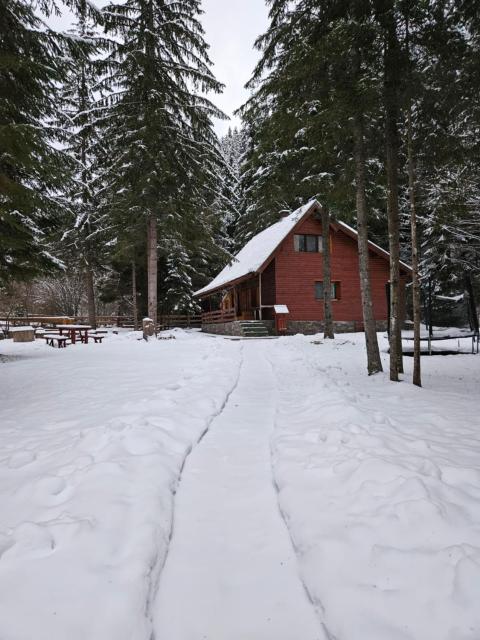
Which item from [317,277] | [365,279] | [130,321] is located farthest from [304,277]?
[130,321]

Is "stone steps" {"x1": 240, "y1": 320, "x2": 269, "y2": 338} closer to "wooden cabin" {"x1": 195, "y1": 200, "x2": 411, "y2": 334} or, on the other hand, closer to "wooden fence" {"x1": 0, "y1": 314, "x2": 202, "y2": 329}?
"wooden cabin" {"x1": 195, "y1": 200, "x2": 411, "y2": 334}

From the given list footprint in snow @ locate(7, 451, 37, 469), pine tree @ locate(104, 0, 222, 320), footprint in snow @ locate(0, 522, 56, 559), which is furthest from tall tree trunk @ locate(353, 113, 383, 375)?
pine tree @ locate(104, 0, 222, 320)

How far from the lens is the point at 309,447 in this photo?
3777mm

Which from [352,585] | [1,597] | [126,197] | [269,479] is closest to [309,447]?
[269,479]

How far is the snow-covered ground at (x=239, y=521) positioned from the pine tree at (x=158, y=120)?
1291 centimetres

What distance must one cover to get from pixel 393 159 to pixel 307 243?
1532cm

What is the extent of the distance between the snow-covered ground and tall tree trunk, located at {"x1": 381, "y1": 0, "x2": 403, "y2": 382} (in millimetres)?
2354

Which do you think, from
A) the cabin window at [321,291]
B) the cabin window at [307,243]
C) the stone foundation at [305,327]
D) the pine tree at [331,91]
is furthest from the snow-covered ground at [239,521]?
the cabin window at [307,243]

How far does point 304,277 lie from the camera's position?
22125mm

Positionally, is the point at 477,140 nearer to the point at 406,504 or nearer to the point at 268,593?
the point at 406,504

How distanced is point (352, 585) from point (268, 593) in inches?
17.9

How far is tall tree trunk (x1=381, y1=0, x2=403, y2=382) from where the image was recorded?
20.6 ft

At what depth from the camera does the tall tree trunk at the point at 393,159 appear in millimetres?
6289

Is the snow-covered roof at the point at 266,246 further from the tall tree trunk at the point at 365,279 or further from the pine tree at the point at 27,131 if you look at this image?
the tall tree trunk at the point at 365,279
